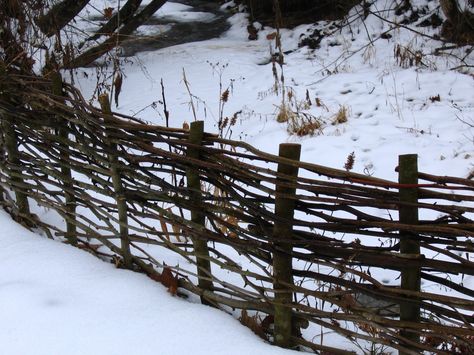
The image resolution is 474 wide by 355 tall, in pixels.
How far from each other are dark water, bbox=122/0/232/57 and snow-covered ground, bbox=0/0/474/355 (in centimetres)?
36

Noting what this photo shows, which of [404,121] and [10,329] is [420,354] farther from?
[404,121]

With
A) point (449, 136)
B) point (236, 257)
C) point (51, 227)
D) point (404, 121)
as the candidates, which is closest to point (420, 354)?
point (236, 257)

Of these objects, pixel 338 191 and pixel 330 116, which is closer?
pixel 338 191

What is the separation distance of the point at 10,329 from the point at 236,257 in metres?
1.40

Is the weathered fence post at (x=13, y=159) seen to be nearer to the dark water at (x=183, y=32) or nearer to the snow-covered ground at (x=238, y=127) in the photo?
the snow-covered ground at (x=238, y=127)

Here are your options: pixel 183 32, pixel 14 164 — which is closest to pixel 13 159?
pixel 14 164

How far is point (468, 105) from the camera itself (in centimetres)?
534

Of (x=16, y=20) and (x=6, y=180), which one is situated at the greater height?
(x=16, y=20)

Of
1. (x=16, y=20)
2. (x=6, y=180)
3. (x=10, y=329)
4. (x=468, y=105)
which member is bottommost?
(x=10, y=329)

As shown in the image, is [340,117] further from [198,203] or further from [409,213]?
[409,213]

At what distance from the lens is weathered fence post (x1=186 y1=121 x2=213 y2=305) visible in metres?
2.25

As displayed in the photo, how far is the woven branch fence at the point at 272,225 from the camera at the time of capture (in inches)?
72.8

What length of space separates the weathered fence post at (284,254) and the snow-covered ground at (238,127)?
0.38ft

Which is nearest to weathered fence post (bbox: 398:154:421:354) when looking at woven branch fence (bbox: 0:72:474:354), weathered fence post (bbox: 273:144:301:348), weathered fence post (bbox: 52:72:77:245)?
woven branch fence (bbox: 0:72:474:354)
